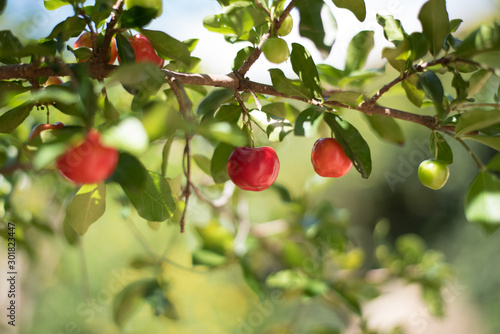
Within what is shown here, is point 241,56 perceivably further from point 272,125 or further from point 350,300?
point 350,300

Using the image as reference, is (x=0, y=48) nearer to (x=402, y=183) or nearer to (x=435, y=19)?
(x=435, y=19)

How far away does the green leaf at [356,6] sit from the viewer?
592 millimetres

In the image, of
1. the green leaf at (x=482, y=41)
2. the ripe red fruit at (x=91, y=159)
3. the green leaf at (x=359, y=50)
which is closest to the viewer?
the ripe red fruit at (x=91, y=159)

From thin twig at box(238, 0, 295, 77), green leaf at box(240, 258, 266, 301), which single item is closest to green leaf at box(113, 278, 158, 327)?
green leaf at box(240, 258, 266, 301)

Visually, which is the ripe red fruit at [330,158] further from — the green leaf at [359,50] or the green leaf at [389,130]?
the green leaf at [359,50]

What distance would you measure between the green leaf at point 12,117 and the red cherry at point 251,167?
0.31m

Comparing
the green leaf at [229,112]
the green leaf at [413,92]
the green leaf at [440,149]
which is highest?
the green leaf at [413,92]

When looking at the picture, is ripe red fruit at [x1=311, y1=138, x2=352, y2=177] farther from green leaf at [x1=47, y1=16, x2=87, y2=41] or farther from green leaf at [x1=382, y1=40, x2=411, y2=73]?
green leaf at [x1=47, y1=16, x2=87, y2=41]

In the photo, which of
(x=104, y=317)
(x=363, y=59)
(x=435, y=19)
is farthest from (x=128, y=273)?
(x=435, y=19)

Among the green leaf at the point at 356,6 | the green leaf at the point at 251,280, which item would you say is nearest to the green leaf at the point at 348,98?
the green leaf at the point at 356,6

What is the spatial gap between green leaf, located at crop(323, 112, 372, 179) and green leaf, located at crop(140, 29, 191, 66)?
0.78 feet

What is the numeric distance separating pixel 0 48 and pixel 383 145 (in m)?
5.12

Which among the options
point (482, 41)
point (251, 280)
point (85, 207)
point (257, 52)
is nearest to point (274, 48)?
point (257, 52)

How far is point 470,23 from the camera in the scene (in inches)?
189
